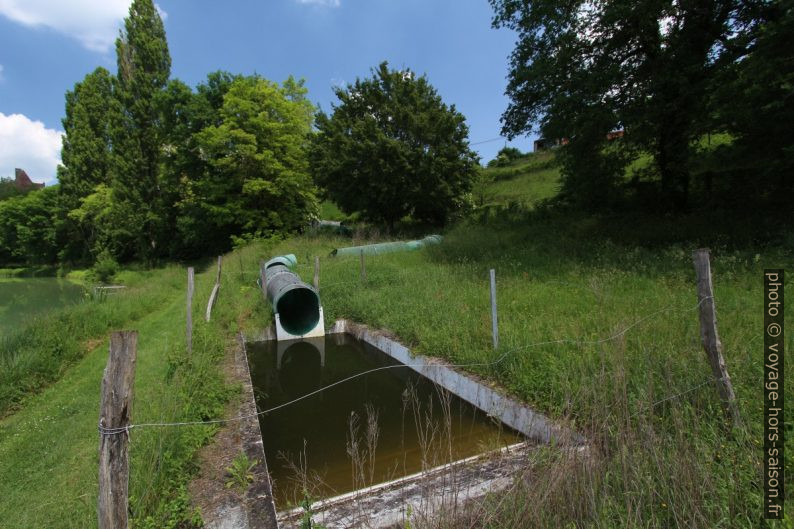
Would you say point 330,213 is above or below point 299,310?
above

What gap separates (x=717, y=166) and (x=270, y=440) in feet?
40.5

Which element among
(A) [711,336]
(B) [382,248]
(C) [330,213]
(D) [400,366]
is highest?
(C) [330,213]

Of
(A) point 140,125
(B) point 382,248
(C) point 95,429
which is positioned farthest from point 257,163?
(C) point 95,429

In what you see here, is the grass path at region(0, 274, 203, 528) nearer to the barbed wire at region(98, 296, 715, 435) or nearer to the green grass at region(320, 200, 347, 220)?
the barbed wire at region(98, 296, 715, 435)

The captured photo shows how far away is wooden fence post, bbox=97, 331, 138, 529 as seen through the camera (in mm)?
2293

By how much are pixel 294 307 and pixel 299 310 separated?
285mm

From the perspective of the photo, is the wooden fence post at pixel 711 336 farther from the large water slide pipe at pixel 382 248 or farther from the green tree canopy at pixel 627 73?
the large water slide pipe at pixel 382 248

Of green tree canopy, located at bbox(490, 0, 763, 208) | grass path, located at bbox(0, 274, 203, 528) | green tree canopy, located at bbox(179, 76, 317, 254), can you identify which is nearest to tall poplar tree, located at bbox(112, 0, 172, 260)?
green tree canopy, located at bbox(179, 76, 317, 254)

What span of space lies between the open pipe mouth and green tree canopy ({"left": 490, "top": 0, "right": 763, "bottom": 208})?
8.77 m

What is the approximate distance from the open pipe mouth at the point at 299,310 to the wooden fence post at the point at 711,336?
7711mm

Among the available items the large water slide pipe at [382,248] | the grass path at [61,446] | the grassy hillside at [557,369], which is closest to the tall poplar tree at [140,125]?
the grassy hillside at [557,369]

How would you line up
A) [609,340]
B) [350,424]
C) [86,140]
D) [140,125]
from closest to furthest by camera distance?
[350,424] < [609,340] < [140,125] < [86,140]

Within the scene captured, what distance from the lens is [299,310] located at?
1120 cm

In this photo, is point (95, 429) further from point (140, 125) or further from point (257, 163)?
point (140, 125)
